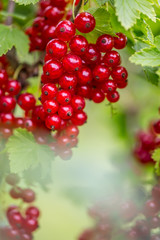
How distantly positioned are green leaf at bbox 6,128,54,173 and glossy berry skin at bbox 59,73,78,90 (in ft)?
0.72

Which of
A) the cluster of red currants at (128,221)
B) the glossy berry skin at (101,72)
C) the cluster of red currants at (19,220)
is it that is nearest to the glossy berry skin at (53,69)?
the glossy berry skin at (101,72)

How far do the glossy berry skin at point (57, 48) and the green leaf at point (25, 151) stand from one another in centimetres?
28

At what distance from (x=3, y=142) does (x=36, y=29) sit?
1.56ft

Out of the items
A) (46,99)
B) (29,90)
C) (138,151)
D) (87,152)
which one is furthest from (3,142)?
(87,152)

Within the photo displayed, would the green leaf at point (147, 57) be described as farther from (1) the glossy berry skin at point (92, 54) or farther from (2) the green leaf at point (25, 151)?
(2) the green leaf at point (25, 151)

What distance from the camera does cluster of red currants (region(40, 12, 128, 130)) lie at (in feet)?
3.05

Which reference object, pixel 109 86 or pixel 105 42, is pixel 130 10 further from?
pixel 109 86

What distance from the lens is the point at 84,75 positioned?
979mm

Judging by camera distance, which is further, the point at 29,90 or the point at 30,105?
the point at 29,90

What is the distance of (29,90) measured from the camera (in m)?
1.56

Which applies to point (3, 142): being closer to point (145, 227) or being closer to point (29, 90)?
point (29, 90)

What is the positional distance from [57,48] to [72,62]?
2.4 inches

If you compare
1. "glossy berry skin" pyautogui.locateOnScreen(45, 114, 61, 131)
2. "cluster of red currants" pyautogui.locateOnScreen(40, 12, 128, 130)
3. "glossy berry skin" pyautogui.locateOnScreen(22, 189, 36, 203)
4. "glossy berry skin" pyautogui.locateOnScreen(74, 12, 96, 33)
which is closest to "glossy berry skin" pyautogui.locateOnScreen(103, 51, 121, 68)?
"cluster of red currants" pyautogui.locateOnScreen(40, 12, 128, 130)

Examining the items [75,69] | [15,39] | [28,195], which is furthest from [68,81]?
[28,195]
